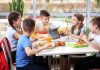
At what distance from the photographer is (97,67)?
373 centimetres

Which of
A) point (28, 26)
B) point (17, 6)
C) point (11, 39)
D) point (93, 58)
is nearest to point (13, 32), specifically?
point (11, 39)

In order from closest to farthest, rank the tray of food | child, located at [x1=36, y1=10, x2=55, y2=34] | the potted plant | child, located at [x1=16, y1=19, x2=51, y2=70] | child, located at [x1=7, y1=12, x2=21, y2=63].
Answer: child, located at [x1=16, y1=19, x2=51, y2=70] < the tray of food < child, located at [x1=7, y1=12, x2=21, y2=63] < child, located at [x1=36, y1=10, x2=55, y2=34] < the potted plant

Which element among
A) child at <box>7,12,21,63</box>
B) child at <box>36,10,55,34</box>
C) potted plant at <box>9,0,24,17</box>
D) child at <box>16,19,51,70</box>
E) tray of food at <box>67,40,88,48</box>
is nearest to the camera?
child at <box>16,19,51,70</box>

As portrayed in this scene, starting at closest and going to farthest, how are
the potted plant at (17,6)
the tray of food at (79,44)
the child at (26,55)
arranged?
the child at (26,55) < the tray of food at (79,44) < the potted plant at (17,6)

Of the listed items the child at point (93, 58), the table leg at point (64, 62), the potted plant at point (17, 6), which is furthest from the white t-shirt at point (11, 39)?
the potted plant at point (17, 6)

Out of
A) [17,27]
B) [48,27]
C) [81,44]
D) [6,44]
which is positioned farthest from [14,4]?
[81,44]

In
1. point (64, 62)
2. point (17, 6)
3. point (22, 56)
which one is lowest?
point (64, 62)

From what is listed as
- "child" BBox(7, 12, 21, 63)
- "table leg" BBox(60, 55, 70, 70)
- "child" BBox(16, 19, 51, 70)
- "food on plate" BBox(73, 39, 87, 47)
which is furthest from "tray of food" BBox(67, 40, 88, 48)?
"child" BBox(7, 12, 21, 63)

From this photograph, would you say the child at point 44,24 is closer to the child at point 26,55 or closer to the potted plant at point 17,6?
the potted plant at point 17,6

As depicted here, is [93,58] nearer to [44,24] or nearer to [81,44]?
[81,44]

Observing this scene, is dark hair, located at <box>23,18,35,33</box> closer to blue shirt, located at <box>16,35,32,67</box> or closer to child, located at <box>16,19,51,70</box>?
child, located at <box>16,19,51,70</box>

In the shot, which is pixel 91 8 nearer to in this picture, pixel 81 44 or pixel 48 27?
pixel 48 27

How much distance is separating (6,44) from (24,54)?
0.43 meters

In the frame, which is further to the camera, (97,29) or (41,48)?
(97,29)
